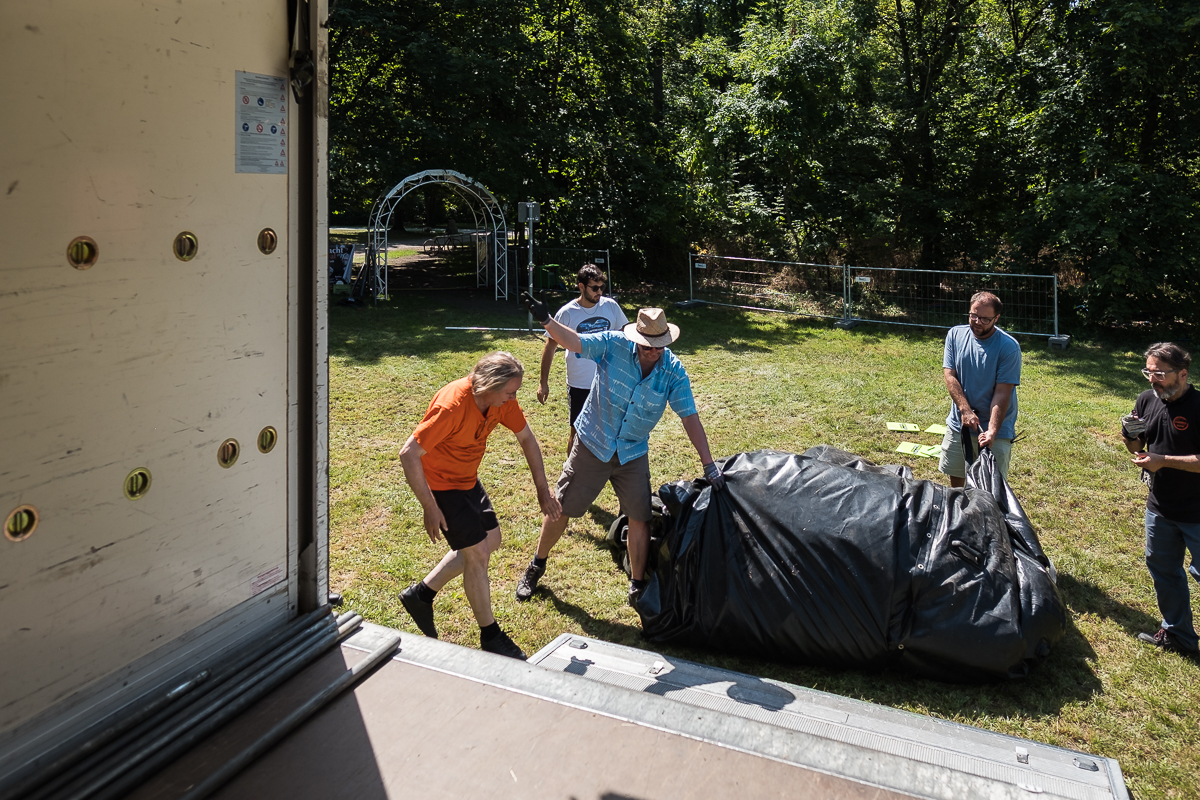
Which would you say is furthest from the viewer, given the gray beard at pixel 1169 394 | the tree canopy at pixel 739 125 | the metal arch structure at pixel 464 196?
the tree canopy at pixel 739 125

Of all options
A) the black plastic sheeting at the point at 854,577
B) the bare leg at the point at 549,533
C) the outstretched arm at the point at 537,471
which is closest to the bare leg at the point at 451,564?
the outstretched arm at the point at 537,471

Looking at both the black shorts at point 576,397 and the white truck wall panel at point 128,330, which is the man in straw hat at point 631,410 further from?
the white truck wall panel at point 128,330

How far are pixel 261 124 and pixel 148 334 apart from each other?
0.73m

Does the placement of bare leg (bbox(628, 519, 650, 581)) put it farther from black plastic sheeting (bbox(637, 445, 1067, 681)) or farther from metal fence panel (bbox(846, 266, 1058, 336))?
metal fence panel (bbox(846, 266, 1058, 336))

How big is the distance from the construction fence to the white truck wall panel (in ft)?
45.2

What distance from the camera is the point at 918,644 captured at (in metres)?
4.09

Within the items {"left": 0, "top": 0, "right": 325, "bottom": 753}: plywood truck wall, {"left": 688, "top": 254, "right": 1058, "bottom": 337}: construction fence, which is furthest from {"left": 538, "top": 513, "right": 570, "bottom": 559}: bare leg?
{"left": 688, "top": 254, "right": 1058, "bottom": 337}: construction fence

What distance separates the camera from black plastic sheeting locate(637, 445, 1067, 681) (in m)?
4.09

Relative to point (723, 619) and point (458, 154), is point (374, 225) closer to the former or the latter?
point (458, 154)

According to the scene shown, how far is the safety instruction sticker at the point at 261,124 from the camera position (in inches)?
94.4

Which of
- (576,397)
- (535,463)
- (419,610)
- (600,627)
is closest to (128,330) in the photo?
(535,463)

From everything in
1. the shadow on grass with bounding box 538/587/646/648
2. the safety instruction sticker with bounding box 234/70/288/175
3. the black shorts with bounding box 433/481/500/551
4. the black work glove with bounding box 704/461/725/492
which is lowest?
the shadow on grass with bounding box 538/587/646/648

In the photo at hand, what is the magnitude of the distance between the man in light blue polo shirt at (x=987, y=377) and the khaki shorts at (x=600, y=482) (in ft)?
7.52

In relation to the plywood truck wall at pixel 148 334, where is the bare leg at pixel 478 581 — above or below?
below
